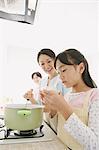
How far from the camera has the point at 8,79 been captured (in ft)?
10.6

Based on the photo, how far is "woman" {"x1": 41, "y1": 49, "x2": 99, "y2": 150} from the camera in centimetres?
85

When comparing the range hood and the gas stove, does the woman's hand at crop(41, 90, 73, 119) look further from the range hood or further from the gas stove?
the range hood

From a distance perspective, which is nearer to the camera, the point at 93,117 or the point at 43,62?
the point at 93,117

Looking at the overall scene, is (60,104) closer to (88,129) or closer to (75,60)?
(88,129)

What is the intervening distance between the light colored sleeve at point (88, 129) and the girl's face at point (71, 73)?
174 millimetres

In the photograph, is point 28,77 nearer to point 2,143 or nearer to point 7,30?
point 7,30

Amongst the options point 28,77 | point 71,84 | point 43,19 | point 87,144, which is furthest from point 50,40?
point 87,144

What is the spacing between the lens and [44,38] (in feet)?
10.8

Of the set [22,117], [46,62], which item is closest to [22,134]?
[22,117]

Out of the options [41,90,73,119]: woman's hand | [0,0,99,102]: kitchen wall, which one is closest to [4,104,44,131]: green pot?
[41,90,73,119]: woman's hand

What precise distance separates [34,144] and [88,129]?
0.80 ft

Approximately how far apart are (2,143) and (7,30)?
8.02 feet

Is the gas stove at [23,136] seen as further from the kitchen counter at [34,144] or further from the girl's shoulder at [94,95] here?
the girl's shoulder at [94,95]

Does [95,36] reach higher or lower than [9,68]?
higher
